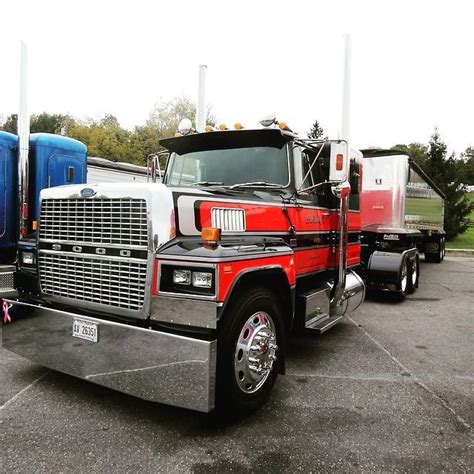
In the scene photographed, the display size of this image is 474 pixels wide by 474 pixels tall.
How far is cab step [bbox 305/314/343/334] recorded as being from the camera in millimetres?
4371

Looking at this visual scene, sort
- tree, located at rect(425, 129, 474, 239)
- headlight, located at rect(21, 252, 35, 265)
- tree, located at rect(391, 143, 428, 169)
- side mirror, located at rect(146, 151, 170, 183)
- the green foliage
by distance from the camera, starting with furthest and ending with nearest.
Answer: the green foliage → tree, located at rect(391, 143, 428, 169) → tree, located at rect(425, 129, 474, 239) → side mirror, located at rect(146, 151, 170, 183) → headlight, located at rect(21, 252, 35, 265)

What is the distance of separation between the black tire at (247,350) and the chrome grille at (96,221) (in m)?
0.86

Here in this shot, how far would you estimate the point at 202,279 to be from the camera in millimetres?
2914

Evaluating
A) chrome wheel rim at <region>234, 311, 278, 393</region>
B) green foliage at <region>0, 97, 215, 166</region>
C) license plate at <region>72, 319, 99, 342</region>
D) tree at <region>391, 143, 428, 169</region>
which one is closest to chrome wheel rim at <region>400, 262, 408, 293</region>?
tree at <region>391, 143, 428, 169</region>

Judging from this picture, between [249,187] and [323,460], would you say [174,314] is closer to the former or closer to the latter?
[323,460]

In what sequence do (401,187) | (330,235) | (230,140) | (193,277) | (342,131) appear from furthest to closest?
(401,187), (330,235), (342,131), (230,140), (193,277)

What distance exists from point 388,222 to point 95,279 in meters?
7.45

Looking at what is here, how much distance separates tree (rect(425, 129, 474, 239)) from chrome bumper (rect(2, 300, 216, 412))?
26.0 m

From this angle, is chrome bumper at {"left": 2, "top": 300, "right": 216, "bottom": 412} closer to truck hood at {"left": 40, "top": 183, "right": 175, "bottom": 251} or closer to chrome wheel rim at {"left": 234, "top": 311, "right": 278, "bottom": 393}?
chrome wheel rim at {"left": 234, "top": 311, "right": 278, "bottom": 393}

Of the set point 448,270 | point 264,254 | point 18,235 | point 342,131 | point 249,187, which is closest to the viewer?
point 264,254

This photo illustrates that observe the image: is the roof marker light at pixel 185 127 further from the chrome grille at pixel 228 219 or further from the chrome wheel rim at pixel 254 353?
the chrome wheel rim at pixel 254 353

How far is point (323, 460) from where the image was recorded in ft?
9.19

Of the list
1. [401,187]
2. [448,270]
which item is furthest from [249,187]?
[448,270]

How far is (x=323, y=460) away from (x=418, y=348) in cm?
313
